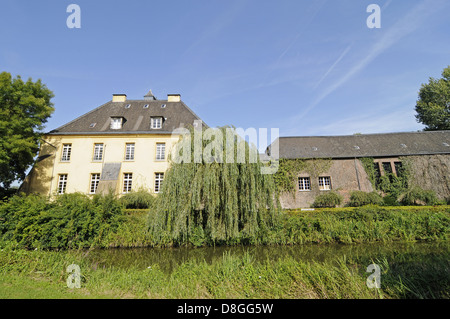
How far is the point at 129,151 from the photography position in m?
19.4

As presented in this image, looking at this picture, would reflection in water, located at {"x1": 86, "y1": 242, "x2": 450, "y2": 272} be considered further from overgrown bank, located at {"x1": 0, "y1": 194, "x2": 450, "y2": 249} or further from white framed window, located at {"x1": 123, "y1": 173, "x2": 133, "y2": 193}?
white framed window, located at {"x1": 123, "y1": 173, "x2": 133, "y2": 193}

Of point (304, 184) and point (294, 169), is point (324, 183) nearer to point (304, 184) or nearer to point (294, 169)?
point (304, 184)

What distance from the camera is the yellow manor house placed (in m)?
18.5

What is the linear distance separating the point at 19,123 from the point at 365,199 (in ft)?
87.2

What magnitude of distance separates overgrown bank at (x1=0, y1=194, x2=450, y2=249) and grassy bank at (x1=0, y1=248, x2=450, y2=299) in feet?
13.0

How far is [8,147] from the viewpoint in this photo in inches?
634

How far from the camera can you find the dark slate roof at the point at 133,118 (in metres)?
19.6

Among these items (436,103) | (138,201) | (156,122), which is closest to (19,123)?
(156,122)

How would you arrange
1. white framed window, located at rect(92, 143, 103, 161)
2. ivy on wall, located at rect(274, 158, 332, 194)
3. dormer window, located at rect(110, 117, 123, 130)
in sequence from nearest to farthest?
ivy on wall, located at rect(274, 158, 332, 194) → white framed window, located at rect(92, 143, 103, 161) → dormer window, located at rect(110, 117, 123, 130)

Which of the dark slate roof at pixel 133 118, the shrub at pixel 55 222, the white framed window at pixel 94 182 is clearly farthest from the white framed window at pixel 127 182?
the shrub at pixel 55 222

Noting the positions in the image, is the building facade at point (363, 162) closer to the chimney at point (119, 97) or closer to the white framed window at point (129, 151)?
the white framed window at point (129, 151)

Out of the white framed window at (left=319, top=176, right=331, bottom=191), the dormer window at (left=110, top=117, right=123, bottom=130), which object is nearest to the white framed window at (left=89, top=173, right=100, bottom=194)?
the dormer window at (left=110, top=117, right=123, bottom=130)

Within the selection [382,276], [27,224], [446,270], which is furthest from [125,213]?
[446,270]
